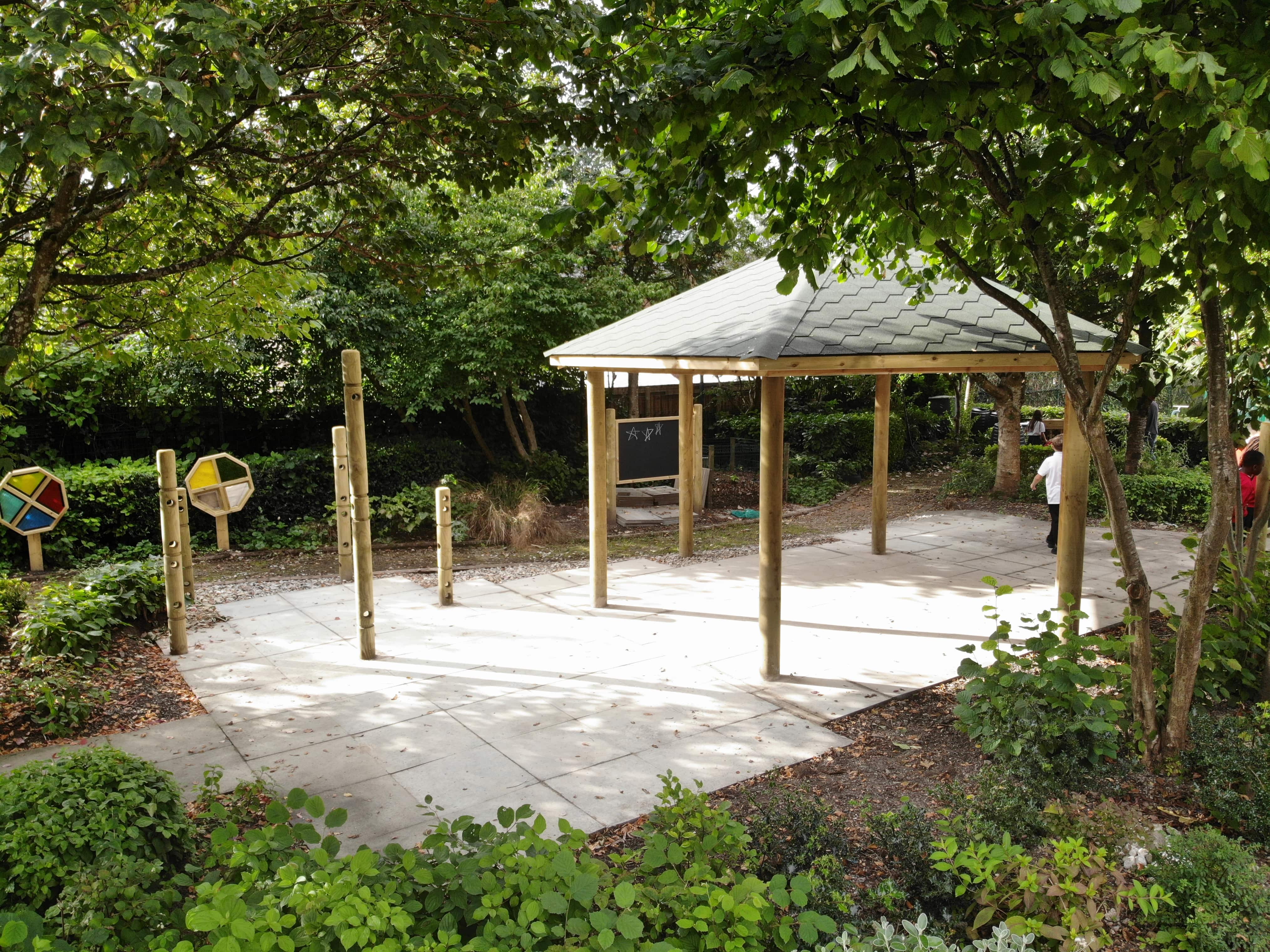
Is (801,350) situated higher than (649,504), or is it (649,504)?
(801,350)

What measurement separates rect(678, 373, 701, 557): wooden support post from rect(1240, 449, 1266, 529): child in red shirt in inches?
207

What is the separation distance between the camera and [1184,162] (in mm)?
3916

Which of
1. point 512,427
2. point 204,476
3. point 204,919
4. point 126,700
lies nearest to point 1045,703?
point 204,919

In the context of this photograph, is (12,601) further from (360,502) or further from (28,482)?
(360,502)

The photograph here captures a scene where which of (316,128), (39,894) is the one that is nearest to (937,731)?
(39,894)

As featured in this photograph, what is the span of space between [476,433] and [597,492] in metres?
6.33

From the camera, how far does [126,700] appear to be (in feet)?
19.4

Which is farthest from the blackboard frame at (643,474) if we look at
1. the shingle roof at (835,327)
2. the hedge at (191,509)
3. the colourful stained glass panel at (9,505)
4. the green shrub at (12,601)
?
the green shrub at (12,601)

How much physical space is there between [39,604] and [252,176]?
3549 millimetres

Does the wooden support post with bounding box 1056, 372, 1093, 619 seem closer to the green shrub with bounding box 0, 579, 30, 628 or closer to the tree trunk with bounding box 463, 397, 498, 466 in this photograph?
the green shrub with bounding box 0, 579, 30, 628

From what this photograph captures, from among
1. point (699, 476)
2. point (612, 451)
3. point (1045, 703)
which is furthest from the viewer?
point (699, 476)

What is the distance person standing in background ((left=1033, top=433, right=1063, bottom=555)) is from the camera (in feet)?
32.9

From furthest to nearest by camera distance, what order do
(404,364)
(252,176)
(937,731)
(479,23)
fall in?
(404,364)
(252,176)
(937,731)
(479,23)

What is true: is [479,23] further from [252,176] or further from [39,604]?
[39,604]
